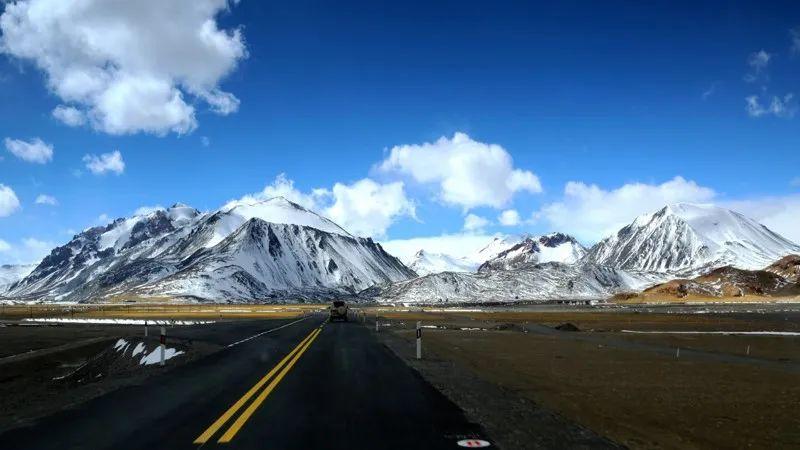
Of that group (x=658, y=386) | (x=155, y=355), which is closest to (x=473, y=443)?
(x=658, y=386)

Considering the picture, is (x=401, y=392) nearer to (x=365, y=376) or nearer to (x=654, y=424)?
(x=365, y=376)

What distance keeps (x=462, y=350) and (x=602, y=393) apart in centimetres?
1535

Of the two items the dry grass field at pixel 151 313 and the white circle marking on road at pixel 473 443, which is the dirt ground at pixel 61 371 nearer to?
the white circle marking on road at pixel 473 443

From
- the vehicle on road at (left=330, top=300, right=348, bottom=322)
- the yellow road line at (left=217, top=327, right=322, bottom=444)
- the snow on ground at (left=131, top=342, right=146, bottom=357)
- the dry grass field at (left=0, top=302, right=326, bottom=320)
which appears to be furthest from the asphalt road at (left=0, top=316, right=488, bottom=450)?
the dry grass field at (left=0, top=302, right=326, bottom=320)

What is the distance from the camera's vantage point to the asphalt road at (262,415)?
960 centimetres

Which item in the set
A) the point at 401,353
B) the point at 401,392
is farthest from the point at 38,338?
the point at 401,392

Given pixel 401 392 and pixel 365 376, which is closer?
pixel 401 392

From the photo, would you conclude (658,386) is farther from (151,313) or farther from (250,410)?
(151,313)

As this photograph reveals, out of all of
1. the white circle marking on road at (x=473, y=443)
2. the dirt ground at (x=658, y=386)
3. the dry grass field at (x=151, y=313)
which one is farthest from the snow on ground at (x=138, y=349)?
the dry grass field at (x=151, y=313)

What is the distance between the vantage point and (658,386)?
1872 cm

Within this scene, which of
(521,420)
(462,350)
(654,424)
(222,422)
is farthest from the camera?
(462,350)

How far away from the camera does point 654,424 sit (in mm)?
12812

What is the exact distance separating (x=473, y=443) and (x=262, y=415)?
14.7 feet

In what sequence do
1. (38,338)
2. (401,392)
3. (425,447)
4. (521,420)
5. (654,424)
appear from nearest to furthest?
(425,447) < (521,420) < (654,424) < (401,392) < (38,338)
